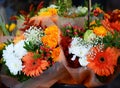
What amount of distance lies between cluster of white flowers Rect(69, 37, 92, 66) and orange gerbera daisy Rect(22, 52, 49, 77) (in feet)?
0.29

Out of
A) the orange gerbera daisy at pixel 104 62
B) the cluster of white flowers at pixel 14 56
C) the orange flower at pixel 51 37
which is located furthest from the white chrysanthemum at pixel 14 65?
the orange gerbera daisy at pixel 104 62

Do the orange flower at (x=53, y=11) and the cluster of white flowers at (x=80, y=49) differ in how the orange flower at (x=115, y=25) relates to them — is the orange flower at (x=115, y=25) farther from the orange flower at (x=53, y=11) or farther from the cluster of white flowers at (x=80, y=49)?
the orange flower at (x=53, y=11)

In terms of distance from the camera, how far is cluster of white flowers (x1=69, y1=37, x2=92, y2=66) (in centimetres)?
91

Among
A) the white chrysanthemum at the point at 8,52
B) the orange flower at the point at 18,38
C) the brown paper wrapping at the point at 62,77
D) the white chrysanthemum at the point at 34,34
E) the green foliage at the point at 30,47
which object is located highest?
the white chrysanthemum at the point at 34,34

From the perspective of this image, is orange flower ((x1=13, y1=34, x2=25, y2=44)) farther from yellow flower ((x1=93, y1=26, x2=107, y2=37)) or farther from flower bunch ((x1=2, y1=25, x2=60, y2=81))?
yellow flower ((x1=93, y1=26, x2=107, y2=37))

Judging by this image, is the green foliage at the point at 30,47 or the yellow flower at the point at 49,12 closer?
the green foliage at the point at 30,47

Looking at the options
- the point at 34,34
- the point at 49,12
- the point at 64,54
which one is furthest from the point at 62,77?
the point at 49,12

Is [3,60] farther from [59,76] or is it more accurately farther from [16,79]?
[59,76]

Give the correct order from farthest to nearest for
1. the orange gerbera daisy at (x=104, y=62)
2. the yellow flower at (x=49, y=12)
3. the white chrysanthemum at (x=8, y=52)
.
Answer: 1. the yellow flower at (x=49, y=12)
2. the white chrysanthemum at (x=8, y=52)
3. the orange gerbera daisy at (x=104, y=62)

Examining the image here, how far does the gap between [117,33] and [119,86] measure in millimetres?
403

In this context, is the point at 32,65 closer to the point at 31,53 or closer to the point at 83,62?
the point at 31,53

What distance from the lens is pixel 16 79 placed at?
3.25 ft

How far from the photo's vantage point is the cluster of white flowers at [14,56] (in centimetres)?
96

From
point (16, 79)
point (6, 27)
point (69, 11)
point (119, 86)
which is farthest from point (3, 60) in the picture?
point (119, 86)
